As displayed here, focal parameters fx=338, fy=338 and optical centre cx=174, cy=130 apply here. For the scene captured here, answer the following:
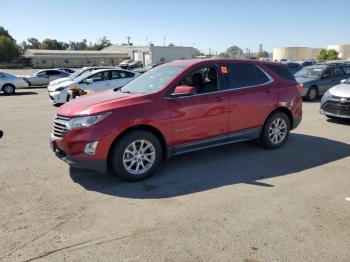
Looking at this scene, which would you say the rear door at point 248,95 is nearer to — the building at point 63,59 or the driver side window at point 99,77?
the driver side window at point 99,77

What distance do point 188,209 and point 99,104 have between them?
204 centimetres

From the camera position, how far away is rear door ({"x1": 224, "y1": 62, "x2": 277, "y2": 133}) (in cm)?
603

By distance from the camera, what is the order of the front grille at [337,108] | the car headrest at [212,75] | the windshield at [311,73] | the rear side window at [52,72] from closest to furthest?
the car headrest at [212,75] → the front grille at [337,108] → the windshield at [311,73] → the rear side window at [52,72]

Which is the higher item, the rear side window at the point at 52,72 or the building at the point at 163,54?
the building at the point at 163,54

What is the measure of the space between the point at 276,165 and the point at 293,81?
7.08 feet

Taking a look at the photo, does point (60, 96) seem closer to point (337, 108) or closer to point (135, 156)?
point (135, 156)

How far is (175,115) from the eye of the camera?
5293 millimetres

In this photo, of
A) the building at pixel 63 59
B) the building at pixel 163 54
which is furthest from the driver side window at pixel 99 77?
the building at pixel 63 59

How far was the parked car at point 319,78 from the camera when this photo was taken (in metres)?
14.3

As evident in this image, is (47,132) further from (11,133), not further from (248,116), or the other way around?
(248,116)

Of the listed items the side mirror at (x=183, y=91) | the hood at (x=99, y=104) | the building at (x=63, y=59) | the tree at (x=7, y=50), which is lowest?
the hood at (x=99, y=104)

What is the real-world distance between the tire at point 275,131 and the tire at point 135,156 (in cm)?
241

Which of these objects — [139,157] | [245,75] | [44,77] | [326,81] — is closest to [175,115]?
[139,157]

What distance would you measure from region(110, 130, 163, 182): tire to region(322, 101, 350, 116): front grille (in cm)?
612
